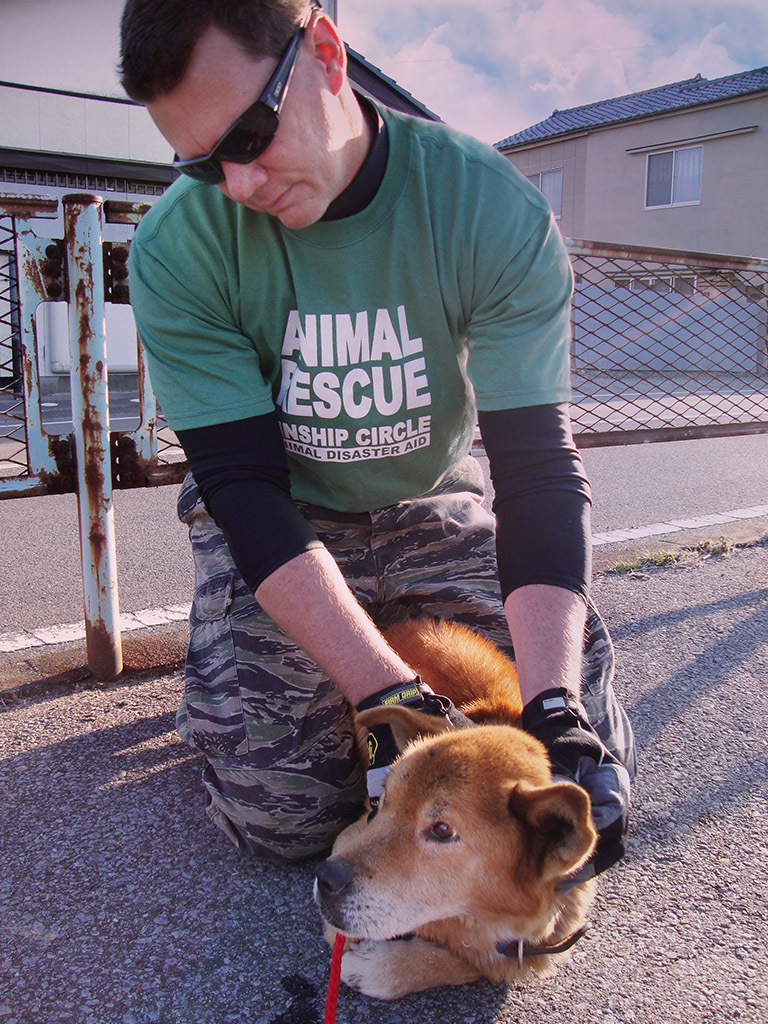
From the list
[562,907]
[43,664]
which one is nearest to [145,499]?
[43,664]

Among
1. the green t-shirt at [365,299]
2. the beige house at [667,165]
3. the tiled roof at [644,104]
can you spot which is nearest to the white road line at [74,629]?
the green t-shirt at [365,299]

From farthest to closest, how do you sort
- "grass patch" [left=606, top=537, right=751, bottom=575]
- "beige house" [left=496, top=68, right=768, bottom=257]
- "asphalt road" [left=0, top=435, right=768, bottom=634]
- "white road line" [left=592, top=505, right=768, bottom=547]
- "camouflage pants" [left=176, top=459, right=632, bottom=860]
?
1. "beige house" [left=496, top=68, right=768, bottom=257]
2. "white road line" [left=592, top=505, right=768, bottom=547]
3. "grass patch" [left=606, top=537, right=751, bottom=575]
4. "asphalt road" [left=0, top=435, right=768, bottom=634]
5. "camouflage pants" [left=176, top=459, right=632, bottom=860]

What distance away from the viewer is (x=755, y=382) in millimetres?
6988

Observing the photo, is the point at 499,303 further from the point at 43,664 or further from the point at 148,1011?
the point at 43,664

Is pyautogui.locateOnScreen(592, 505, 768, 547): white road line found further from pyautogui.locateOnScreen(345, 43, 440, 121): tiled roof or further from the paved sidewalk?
pyautogui.locateOnScreen(345, 43, 440, 121): tiled roof

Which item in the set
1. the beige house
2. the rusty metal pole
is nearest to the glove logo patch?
the rusty metal pole

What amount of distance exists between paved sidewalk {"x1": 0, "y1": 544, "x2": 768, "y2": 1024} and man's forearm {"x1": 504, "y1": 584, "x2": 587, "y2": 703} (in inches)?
23.8

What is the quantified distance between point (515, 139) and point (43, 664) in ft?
98.4

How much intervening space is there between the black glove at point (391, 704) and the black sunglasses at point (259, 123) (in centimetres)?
123

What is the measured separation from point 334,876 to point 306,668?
31.0 inches

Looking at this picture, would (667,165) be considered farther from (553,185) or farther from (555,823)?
(555,823)

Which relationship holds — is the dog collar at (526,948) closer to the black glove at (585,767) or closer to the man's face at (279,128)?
the black glove at (585,767)

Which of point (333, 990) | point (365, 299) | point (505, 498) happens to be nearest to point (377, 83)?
point (365, 299)

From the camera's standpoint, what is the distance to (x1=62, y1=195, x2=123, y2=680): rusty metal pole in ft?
9.53
